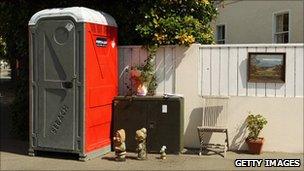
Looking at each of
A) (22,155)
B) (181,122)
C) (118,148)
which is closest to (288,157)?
(181,122)

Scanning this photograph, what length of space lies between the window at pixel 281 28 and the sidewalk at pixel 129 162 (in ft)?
19.3

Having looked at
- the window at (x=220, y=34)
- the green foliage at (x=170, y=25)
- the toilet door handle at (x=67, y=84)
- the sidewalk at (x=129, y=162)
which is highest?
the window at (x=220, y=34)

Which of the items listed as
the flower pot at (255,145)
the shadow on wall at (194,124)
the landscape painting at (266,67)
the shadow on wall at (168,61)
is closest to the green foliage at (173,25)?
the shadow on wall at (168,61)

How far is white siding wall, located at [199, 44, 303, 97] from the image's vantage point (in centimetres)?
917

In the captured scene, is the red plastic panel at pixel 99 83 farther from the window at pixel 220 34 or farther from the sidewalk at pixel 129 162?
the window at pixel 220 34

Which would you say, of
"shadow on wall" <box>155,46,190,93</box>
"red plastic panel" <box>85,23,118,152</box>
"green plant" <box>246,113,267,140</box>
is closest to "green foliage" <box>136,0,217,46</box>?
"shadow on wall" <box>155,46,190,93</box>

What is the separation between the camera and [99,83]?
9.05 meters

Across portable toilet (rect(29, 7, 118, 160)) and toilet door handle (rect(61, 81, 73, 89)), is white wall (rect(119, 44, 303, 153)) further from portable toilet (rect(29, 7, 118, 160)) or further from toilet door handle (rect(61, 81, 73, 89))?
toilet door handle (rect(61, 81, 73, 89))

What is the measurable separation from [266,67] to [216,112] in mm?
1267

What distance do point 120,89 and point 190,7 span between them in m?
2.21

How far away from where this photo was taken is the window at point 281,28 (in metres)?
14.2

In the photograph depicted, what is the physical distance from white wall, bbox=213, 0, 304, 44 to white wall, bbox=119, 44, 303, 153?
4.69 m

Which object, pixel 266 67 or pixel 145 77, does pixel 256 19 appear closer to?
pixel 266 67

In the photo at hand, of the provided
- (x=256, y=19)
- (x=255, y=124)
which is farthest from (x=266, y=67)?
(x=256, y=19)
